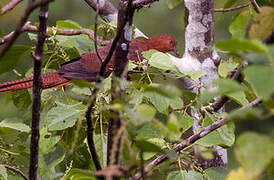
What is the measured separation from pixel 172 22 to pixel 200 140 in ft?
22.5

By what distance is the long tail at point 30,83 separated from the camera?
207 cm

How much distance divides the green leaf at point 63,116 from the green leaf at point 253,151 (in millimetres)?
717

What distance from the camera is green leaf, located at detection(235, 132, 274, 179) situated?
620 millimetres

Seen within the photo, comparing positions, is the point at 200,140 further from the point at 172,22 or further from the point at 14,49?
the point at 172,22

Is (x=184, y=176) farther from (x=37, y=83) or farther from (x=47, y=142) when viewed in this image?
(x=47, y=142)

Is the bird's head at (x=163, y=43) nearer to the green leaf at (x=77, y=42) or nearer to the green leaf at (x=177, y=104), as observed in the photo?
the green leaf at (x=77, y=42)

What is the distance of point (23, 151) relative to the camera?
69.1 inches

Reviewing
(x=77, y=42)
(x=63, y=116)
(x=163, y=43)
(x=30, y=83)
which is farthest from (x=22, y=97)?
(x=163, y=43)

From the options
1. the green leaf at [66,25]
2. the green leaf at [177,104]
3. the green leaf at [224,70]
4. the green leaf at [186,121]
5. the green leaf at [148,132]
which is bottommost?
the green leaf at [186,121]

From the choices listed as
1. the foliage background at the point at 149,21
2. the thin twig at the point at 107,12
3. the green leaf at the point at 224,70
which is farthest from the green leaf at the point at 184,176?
the foliage background at the point at 149,21

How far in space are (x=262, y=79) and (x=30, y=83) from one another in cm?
157

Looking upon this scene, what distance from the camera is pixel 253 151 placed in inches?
24.9

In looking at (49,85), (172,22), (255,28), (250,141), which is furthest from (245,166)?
(172,22)

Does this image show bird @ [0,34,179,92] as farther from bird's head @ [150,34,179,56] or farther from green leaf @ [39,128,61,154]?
bird's head @ [150,34,179,56]
